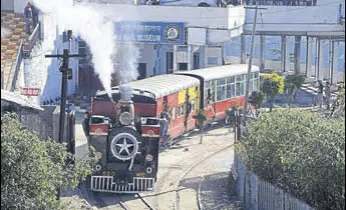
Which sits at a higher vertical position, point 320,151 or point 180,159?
point 320,151

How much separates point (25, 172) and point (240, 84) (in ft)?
61.9

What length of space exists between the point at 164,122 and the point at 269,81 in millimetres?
9777

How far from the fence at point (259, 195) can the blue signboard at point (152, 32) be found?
50.9 ft

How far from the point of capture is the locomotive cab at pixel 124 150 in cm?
1642

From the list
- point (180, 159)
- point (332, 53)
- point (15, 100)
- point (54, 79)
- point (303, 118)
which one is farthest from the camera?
point (332, 53)

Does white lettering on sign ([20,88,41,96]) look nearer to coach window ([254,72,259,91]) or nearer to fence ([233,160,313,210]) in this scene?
fence ([233,160,313,210])

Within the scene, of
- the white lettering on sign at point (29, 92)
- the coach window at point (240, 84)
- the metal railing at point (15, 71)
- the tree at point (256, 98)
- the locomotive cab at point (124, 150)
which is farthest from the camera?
the coach window at point (240, 84)

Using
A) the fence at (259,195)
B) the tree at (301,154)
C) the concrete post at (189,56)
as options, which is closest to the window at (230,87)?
the concrete post at (189,56)

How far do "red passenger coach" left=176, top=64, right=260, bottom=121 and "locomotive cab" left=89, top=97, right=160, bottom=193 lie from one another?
326 inches

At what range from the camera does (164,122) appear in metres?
20.3

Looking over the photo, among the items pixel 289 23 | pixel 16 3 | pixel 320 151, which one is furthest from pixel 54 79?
pixel 320 151

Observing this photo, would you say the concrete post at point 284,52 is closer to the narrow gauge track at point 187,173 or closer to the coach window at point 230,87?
the coach window at point 230,87

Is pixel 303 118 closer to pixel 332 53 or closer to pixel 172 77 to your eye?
pixel 172 77

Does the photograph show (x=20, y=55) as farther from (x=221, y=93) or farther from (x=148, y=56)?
(x=148, y=56)
